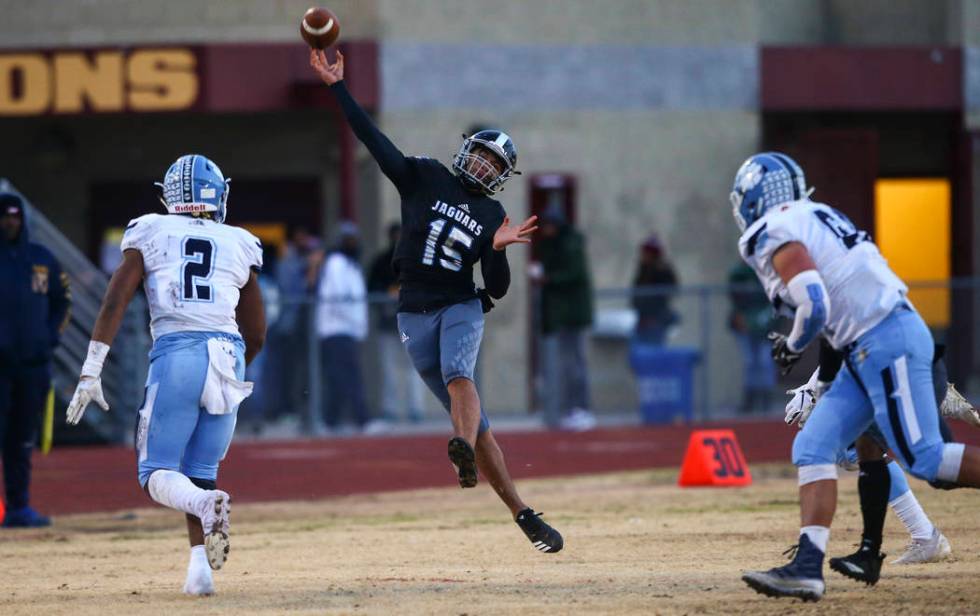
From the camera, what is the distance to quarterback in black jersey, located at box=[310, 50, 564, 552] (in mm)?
10500

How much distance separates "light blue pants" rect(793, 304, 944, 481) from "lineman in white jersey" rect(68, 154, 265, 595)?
115 inches

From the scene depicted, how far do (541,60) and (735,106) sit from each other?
288 cm

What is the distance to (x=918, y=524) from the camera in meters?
10.0

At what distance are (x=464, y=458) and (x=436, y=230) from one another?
1.35 m

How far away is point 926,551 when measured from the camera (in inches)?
396

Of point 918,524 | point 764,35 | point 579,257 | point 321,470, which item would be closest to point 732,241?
point 764,35

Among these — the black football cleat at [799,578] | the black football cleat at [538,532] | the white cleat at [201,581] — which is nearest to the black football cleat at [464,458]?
the black football cleat at [538,532]

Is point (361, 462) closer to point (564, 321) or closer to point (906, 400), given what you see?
point (564, 321)

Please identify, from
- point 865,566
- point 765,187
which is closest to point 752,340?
point 865,566

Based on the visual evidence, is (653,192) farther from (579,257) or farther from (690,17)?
(579,257)

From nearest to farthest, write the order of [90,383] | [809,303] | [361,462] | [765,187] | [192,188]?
[809,303]
[765,187]
[90,383]
[192,188]
[361,462]

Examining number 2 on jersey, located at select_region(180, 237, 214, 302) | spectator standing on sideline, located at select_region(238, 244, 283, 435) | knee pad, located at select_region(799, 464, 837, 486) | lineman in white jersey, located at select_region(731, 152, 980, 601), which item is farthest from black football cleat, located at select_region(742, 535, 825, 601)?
spectator standing on sideline, located at select_region(238, 244, 283, 435)

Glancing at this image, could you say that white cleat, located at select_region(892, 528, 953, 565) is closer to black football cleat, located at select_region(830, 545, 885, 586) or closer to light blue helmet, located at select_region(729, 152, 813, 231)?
black football cleat, located at select_region(830, 545, 885, 586)

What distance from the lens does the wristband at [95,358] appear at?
9438 mm
